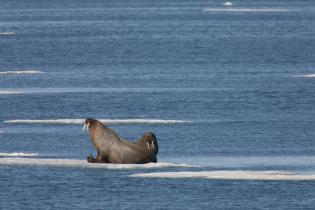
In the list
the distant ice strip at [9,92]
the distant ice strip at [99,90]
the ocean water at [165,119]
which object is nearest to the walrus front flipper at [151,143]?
the ocean water at [165,119]

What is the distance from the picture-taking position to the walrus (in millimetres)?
23953

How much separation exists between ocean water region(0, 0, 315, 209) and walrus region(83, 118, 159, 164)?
0.78ft

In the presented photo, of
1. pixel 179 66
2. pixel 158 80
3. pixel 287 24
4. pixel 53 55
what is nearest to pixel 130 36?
pixel 287 24

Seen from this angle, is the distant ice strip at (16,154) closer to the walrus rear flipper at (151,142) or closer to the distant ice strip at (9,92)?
the walrus rear flipper at (151,142)

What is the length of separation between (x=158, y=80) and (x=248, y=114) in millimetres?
11664

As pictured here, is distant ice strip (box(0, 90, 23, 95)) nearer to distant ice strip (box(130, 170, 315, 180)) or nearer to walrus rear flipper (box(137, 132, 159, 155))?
walrus rear flipper (box(137, 132, 159, 155))

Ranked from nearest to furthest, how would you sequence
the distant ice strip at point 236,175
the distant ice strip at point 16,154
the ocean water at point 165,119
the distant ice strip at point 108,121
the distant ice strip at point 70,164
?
the ocean water at point 165,119
the distant ice strip at point 236,175
the distant ice strip at point 70,164
the distant ice strip at point 16,154
the distant ice strip at point 108,121

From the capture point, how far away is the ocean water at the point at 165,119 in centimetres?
2148

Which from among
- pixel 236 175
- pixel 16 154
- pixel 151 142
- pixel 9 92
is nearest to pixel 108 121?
pixel 16 154

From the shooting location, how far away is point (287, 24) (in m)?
93.4

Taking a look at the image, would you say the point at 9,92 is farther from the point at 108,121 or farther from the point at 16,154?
the point at 16,154

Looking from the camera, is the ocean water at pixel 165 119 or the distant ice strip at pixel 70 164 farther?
the distant ice strip at pixel 70 164

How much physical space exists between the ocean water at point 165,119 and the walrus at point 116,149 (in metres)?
0.24

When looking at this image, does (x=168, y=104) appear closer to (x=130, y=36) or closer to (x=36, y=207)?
(x=36, y=207)
